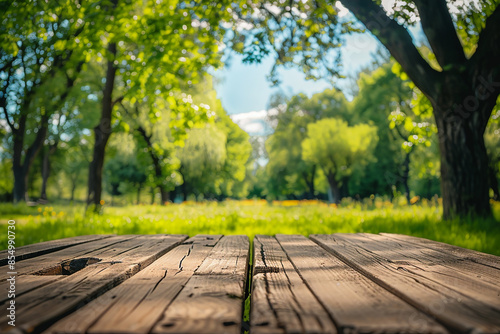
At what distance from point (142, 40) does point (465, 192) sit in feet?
21.0

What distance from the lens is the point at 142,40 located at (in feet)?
22.1

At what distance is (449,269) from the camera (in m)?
1.74

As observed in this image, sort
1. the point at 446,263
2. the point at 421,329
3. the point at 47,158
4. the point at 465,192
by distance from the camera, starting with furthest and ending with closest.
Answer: the point at 47,158 → the point at 465,192 → the point at 446,263 → the point at 421,329

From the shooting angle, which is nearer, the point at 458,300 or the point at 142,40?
the point at 458,300

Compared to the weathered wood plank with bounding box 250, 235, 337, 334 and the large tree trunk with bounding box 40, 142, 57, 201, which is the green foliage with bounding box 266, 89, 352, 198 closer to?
the large tree trunk with bounding box 40, 142, 57, 201

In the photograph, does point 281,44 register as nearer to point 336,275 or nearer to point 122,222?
point 122,222

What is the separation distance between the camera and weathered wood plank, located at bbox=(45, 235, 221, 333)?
3.22 feet

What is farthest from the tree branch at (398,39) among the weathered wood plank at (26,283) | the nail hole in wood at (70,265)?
the weathered wood plank at (26,283)

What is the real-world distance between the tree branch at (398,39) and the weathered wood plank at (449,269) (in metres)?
3.72

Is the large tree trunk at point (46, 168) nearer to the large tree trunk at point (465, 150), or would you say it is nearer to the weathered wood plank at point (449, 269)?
the large tree trunk at point (465, 150)

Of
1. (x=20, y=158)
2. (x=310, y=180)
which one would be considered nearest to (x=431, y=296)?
(x=20, y=158)

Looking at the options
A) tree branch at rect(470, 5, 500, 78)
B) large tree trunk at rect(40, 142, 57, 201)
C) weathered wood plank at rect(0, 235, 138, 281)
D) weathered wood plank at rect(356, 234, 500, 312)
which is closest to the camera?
weathered wood plank at rect(356, 234, 500, 312)

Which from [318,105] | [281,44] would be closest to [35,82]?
[281,44]

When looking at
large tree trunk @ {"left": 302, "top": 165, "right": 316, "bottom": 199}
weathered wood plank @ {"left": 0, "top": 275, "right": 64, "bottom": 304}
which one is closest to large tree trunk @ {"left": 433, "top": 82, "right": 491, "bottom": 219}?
weathered wood plank @ {"left": 0, "top": 275, "right": 64, "bottom": 304}
